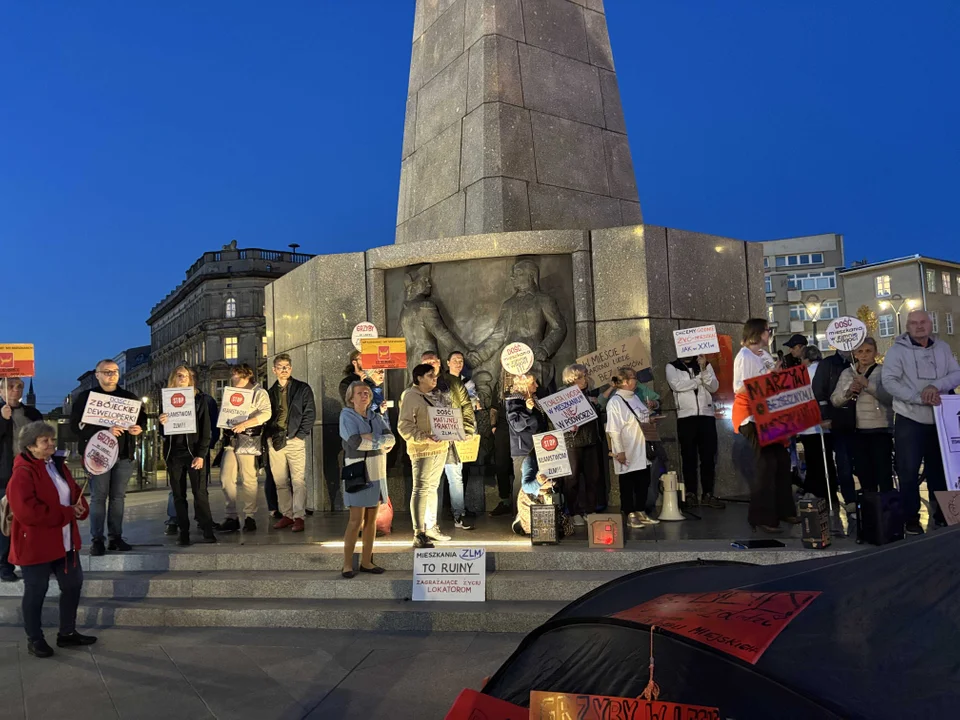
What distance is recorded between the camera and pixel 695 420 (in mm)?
9125

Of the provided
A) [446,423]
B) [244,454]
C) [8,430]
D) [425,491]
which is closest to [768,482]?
[446,423]

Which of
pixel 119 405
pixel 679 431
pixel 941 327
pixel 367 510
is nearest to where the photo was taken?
pixel 367 510

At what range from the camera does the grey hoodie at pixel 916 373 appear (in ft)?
22.6

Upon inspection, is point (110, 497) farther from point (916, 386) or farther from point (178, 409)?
point (916, 386)

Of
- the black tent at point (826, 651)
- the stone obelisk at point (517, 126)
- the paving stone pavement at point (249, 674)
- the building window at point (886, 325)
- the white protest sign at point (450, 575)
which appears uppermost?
the building window at point (886, 325)

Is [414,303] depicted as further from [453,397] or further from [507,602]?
[507,602]

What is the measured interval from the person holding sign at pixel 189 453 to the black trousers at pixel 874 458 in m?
6.82

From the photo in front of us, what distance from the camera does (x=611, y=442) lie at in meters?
7.91

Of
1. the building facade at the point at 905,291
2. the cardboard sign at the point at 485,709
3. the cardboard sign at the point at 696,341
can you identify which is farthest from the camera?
the building facade at the point at 905,291

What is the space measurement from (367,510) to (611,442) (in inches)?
102

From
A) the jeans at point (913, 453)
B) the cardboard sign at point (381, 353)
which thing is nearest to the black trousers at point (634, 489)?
the jeans at point (913, 453)

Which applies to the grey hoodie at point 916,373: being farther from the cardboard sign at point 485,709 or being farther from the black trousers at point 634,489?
the cardboard sign at point 485,709

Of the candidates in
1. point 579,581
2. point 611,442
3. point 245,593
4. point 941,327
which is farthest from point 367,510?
point 941,327

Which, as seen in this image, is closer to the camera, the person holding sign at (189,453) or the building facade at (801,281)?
the person holding sign at (189,453)
